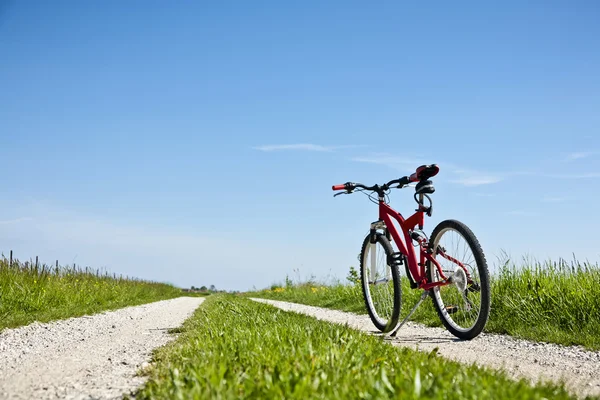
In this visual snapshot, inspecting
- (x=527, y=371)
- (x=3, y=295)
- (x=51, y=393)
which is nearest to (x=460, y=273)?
(x=527, y=371)

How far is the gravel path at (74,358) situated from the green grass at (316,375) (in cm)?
38

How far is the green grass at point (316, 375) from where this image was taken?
9.15ft

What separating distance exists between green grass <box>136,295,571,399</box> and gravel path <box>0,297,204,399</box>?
38 centimetres

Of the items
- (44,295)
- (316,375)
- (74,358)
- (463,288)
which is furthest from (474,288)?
(44,295)

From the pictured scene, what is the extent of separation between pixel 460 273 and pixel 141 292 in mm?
20541

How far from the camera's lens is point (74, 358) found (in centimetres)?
532

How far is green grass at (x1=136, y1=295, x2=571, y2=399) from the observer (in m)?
2.79

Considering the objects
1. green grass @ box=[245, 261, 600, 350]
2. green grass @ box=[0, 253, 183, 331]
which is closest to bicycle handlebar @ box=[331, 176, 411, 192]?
green grass @ box=[245, 261, 600, 350]

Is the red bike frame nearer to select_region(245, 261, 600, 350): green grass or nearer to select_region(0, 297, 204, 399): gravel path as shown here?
select_region(245, 261, 600, 350): green grass

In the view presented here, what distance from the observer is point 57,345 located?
6.76 metres

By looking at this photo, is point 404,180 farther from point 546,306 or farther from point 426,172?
point 546,306

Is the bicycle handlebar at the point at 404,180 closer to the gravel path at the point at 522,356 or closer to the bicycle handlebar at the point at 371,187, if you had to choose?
the bicycle handlebar at the point at 371,187

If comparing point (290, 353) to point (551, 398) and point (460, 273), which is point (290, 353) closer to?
point (551, 398)

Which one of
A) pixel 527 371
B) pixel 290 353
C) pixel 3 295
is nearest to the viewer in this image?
pixel 290 353
